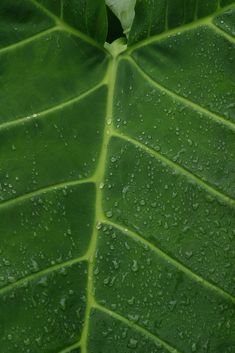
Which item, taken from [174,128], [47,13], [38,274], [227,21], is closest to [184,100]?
[174,128]

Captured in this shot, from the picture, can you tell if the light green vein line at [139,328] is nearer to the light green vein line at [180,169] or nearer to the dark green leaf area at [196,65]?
the light green vein line at [180,169]

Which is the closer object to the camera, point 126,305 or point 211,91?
point 126,305

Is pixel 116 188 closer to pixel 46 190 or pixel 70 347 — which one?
pixel 46 190

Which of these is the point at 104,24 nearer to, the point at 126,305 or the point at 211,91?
the point at 211,91

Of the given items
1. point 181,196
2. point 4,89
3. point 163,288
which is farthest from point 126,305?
point 4,89

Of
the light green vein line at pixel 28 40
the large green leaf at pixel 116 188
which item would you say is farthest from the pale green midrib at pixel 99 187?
the light green vein line at pixel 28 40

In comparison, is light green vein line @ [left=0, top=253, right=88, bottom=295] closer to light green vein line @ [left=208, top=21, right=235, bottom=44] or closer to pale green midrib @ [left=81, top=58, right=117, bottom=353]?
pale green midrib @ [left=81, top=58, right=117, bottom=353]

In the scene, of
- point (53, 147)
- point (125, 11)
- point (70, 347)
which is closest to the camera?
point (70, 347)
